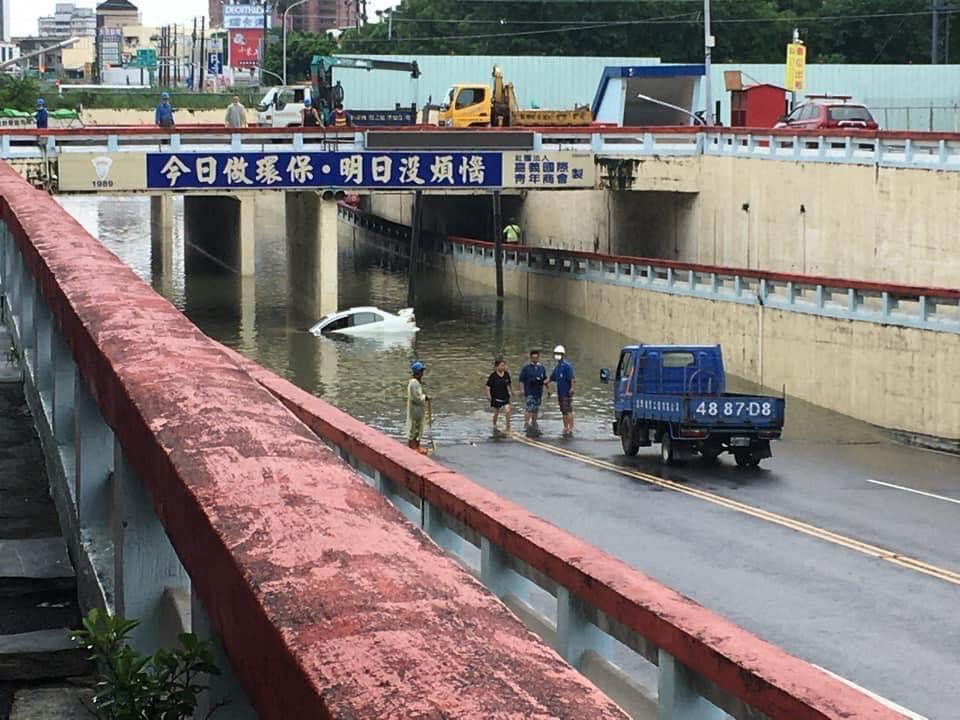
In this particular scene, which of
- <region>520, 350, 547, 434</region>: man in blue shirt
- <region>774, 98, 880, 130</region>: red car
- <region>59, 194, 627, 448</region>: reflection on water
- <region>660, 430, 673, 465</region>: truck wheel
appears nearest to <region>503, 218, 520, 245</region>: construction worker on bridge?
<region>59, 194, 627, 448</region>: reflection on water

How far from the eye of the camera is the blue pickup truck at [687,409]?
26.4 m

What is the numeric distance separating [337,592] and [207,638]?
44.6 inches

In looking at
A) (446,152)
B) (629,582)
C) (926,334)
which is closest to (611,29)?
(446,152)

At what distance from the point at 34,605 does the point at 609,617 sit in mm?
2520

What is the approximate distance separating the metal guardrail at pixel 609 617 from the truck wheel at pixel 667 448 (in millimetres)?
15112

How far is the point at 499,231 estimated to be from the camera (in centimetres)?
5366

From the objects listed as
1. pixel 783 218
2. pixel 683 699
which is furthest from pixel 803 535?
pixel 783 218

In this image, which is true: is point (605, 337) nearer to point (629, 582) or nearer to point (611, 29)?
point (629, 582)

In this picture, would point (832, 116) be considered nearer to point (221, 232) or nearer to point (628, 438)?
point (628, 438)

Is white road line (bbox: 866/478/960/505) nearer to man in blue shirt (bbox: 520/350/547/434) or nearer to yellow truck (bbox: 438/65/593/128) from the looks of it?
man in blue shirt (bbox: 520/350/547/434)

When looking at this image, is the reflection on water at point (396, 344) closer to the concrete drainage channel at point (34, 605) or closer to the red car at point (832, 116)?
the red car at point (832, 116)

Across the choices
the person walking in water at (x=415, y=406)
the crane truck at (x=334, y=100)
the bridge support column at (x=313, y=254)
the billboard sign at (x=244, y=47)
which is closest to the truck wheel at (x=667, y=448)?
the person walking in water at (x=415, y=406)

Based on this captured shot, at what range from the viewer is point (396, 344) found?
4584 cm

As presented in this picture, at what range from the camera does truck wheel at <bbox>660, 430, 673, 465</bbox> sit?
27.2 meters
